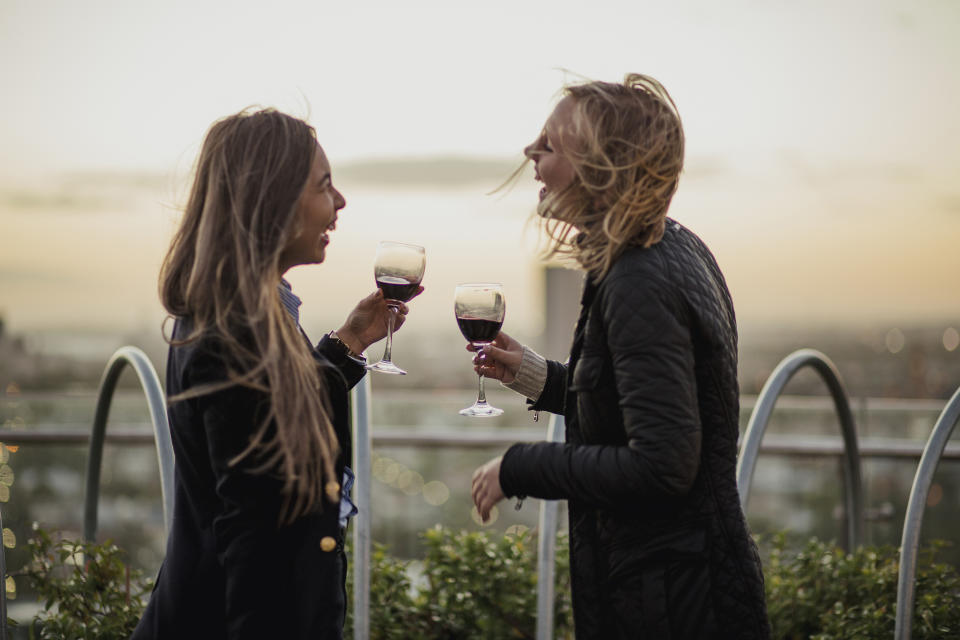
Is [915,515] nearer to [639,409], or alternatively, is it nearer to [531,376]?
[531,376]

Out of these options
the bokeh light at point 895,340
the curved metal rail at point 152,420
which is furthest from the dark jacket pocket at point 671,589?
the bokeh light at point 895,340

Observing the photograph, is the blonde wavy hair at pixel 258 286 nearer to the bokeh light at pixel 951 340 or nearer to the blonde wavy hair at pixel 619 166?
the blonde wavy hair at pixel 619 166

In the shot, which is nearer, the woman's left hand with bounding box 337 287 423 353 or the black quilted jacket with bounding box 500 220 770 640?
the black quilted jacket with bounding box 500 220 770 640

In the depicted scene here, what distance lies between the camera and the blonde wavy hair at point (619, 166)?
1805 mm

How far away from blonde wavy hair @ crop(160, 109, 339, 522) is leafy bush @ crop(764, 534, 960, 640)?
2.36 m

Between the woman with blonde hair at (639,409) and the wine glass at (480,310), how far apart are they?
0.53 m

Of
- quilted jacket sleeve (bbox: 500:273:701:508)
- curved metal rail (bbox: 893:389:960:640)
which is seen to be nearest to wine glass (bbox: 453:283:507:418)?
quilted jacket sleeve (bbox: 500:273:701:508)

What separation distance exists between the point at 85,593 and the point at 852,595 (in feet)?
9.58

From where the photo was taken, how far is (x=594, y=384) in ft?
5.91

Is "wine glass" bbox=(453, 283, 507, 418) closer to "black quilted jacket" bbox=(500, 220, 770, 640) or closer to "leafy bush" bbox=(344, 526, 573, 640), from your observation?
"black quilted jacket" bbox=(500, 220, 770, 640)

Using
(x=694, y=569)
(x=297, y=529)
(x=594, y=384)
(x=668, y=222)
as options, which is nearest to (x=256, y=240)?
(x=297, y=529)

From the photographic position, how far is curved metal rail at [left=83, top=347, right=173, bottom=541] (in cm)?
298

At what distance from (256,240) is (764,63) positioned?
218 inches

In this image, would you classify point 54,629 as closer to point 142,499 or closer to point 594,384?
point 142,499
